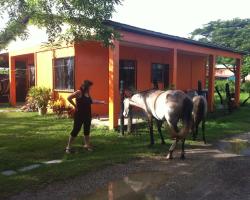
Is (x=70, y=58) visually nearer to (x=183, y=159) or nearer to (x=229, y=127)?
(x=229, y=127)

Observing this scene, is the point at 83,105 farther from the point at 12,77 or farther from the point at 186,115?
the point at 12,77

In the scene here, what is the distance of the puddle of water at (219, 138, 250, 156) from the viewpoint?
321 inches

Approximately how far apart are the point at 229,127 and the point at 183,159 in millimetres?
5180

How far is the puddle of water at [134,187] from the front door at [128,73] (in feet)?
30.8

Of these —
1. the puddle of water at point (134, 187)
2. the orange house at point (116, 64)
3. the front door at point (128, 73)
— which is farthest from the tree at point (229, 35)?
the puddle of water at point (134, 187)

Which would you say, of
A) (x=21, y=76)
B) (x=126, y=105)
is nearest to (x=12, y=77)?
(x=21, y=76)

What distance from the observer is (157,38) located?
12.8 m

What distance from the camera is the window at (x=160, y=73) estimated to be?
16.9 meters

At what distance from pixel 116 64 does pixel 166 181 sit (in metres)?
5.63

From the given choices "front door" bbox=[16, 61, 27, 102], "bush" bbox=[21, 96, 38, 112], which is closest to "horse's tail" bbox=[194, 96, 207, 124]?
"bush" bbox=[21, 96, 38, 112]

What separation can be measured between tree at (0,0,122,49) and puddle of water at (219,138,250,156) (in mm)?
4199

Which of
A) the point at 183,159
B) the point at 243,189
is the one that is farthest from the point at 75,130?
the point at 243,189

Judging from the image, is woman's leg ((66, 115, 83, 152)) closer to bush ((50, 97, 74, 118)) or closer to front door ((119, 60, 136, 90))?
bush ((50, 97, 74, 118))

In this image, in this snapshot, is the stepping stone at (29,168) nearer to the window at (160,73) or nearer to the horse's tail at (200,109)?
the horse's tail at (200,109)
